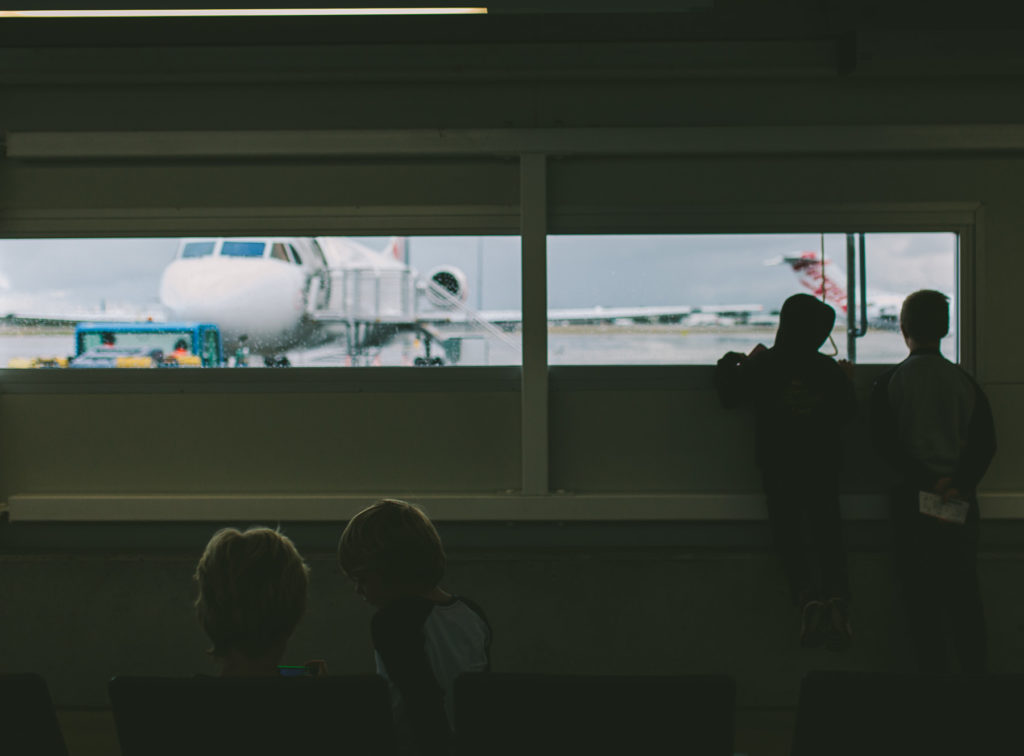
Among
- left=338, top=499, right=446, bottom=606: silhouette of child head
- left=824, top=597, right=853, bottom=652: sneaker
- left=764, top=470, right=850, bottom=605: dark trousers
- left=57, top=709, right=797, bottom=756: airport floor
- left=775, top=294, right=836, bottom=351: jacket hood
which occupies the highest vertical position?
left=775, top=294, right=836, bottom=351: jacket hood

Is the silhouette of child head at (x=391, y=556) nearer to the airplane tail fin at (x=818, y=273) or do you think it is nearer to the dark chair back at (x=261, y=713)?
the dark chair back at (x=261, y=713)

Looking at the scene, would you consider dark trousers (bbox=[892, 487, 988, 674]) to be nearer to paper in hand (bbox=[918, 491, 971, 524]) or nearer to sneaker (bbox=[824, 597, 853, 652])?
paper in hand (bbox=[918, 491, 971, 524])

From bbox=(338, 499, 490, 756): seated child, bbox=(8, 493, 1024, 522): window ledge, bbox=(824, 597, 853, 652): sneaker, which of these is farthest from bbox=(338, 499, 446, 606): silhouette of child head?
bbox=(824, 597, 853, 652): sneaker

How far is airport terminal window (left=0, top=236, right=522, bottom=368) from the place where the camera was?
347 centimetres

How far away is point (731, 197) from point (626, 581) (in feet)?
5.48

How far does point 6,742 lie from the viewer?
1.40 meters

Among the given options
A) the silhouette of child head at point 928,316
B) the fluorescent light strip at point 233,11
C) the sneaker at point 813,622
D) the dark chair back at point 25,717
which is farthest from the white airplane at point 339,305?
the dark chair back at point 25,717

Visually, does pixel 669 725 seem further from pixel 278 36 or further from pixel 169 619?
pixel 278 36

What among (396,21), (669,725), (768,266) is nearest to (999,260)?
(768,266)

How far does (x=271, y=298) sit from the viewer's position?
3396 mm

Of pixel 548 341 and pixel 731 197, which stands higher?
pixel 731 197

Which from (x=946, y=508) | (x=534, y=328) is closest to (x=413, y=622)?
(x=534, y=328)

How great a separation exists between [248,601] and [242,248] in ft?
7.63

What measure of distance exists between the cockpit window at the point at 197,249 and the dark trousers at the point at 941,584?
295 centimetres
